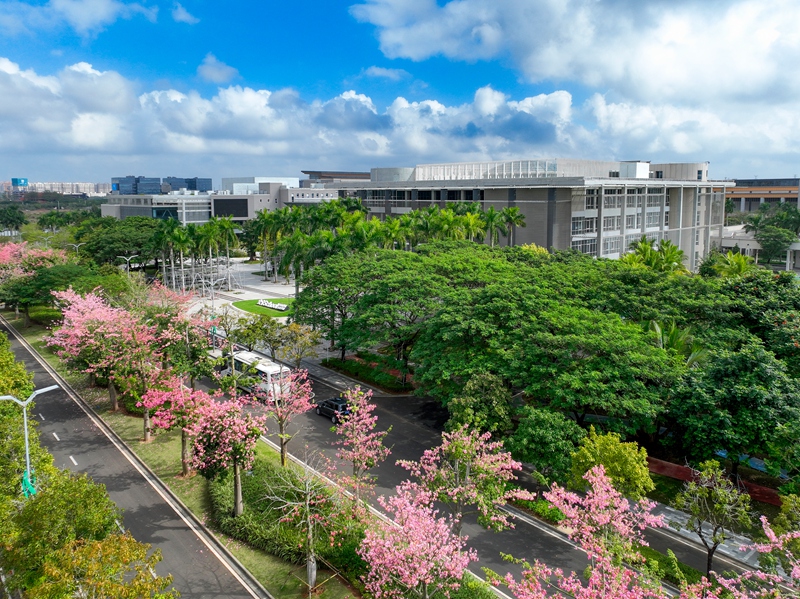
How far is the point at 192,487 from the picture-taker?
88.6 ft

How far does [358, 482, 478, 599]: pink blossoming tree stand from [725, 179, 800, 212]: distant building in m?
170

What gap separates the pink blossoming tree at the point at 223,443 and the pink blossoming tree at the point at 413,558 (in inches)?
303

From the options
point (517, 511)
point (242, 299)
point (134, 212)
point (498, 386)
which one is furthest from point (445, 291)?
point (134, 212)

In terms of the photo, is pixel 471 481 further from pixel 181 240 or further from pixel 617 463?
pixel 181 240

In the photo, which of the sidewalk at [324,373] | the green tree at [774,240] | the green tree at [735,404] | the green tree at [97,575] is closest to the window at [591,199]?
the green tree at [774,240]

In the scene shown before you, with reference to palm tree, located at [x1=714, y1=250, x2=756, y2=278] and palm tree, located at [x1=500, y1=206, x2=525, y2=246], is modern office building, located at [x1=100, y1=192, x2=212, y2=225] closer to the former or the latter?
palm tree, located at [x1=500, y1=206, x2=525, y2=246]

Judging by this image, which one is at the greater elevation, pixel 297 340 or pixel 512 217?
pixel 512 217

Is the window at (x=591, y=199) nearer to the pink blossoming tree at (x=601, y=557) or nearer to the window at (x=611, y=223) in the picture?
the window at (x=611, y=223)

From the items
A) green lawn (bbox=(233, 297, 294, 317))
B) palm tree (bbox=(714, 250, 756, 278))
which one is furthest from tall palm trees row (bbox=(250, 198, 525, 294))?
palm tree (bbox=(714, 250, 756, 278))

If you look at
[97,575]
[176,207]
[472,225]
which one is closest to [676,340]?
[97,575]

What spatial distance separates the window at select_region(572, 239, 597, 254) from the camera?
238 ft

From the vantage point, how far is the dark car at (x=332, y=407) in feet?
111

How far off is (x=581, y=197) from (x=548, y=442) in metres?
53.9

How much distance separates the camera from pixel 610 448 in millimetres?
20953
